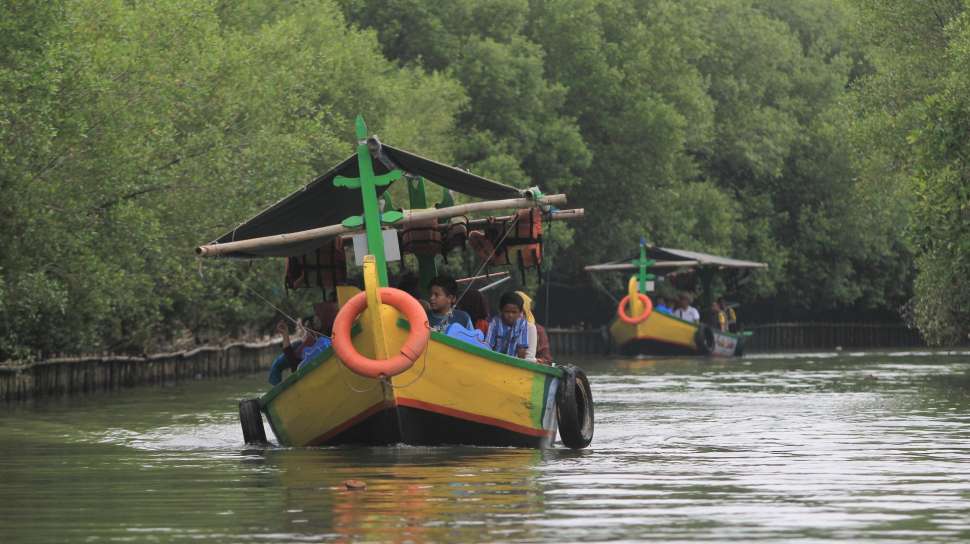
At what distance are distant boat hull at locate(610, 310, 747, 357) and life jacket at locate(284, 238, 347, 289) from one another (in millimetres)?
36603

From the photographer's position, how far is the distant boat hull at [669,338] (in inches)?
2350

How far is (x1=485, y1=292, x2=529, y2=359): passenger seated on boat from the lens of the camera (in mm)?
22172

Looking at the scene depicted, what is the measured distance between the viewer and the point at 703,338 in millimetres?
59656

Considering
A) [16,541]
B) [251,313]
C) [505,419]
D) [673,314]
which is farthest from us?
[673,314]

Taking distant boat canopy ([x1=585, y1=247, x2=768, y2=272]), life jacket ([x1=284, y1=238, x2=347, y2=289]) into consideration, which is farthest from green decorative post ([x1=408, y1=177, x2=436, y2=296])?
distant boat canopy ([x1=585, y1=247, x2=768, y2=272])

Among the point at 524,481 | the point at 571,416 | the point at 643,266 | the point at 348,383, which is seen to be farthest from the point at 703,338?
the point at 524,481

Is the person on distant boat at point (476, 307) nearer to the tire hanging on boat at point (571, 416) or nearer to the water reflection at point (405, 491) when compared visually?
the tire hanging on boat at point (571, 416)

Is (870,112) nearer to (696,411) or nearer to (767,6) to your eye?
(696,411)

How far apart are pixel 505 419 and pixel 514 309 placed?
5.75 ft

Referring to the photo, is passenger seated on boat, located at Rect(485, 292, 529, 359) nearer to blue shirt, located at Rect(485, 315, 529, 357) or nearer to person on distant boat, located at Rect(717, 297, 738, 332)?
blue shirt, located at Rect(485, 315, 529, 357)

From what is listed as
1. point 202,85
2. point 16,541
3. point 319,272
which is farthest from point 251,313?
point 16,541

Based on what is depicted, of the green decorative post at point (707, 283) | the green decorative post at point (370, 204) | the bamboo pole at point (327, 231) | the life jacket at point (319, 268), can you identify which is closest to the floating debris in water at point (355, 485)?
the green decorative post at point (370, 204)

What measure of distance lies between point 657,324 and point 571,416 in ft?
128

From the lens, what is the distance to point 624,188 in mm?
68562
